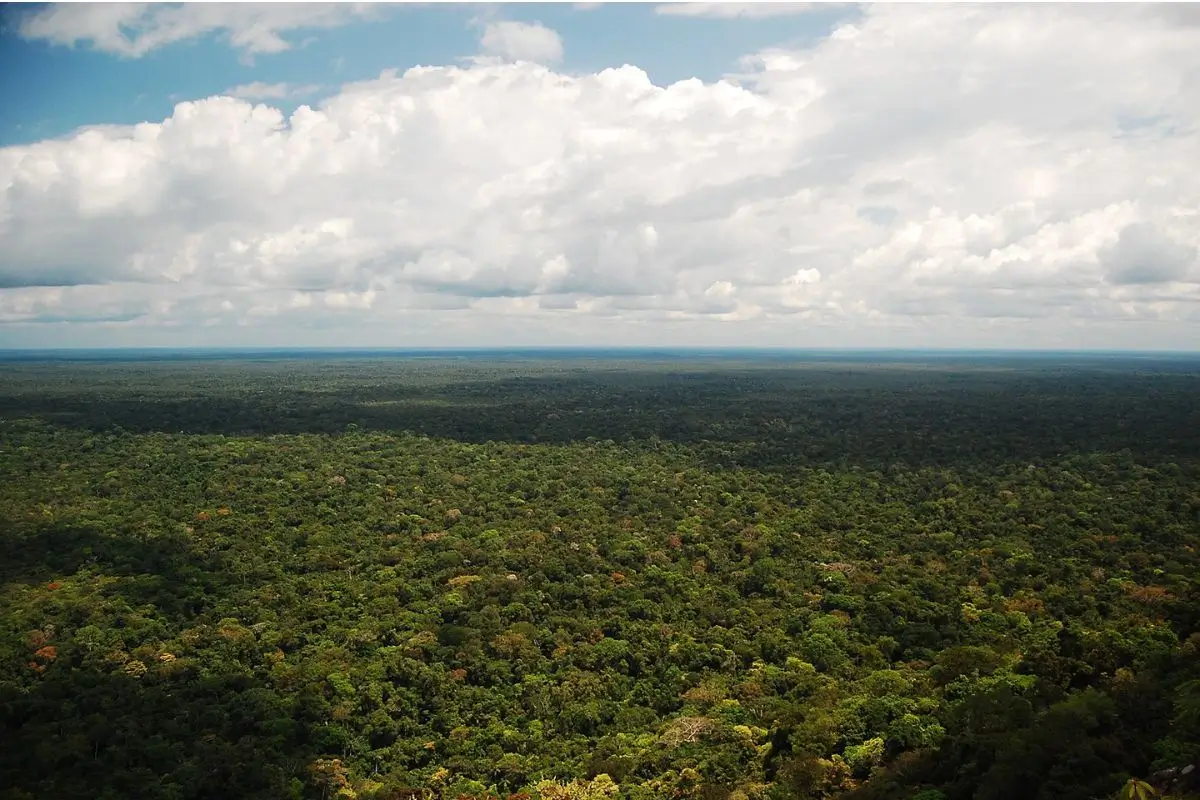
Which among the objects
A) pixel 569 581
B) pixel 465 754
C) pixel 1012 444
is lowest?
pixel 465 754

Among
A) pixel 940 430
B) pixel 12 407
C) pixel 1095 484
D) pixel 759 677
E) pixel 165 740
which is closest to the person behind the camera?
pixel 165 740

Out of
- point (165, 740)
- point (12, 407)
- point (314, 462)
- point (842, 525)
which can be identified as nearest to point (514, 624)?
point (165, 740)

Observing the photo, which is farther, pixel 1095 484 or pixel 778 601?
pixel 1095 484

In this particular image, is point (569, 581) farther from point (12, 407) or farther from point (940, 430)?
point (12, 407)

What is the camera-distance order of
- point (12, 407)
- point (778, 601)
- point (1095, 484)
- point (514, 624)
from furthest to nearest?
point (12, 407) < point (1095, 484) < point (778, 601) < point (514, 624)

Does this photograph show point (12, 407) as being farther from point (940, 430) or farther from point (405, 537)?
point (940, 430)

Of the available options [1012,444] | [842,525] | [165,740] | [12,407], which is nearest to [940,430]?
[1012,444]

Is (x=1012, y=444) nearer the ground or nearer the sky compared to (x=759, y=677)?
nearer the sky
